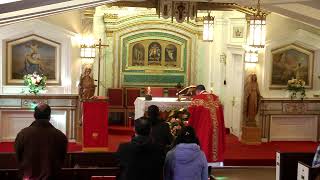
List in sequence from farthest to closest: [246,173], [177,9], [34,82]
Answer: [34,82] < [177,9] < [246,173]

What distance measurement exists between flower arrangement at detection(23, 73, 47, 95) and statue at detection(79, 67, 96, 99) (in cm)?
94

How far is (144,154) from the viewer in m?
5.55

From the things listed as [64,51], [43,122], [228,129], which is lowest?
[228,129]

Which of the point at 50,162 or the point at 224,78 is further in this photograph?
the point at 224,78

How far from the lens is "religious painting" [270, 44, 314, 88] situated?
14.6 m

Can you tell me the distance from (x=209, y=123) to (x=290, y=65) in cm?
538

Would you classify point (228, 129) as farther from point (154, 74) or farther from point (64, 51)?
point (64, 51)

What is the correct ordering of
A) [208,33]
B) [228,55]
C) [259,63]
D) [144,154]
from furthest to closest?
[228,55], [259,63], [208,33], [144,154]

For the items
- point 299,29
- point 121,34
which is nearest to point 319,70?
point 299,29

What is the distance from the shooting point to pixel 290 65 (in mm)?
14648

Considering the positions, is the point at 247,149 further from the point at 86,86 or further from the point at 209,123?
the point at 86,86

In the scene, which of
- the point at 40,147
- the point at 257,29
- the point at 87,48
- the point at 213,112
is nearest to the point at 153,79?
the point at 87,48

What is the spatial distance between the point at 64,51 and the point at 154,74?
344 cm

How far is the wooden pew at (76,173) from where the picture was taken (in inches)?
281
